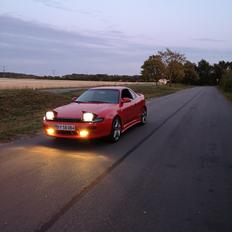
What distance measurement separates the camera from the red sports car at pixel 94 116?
29.2 ft

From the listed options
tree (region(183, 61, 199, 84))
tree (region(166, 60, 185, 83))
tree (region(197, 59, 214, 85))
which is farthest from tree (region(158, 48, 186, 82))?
tree (region(197, 59, 214, 85))

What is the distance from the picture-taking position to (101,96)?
35.4 ft

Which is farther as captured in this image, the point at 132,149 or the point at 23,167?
the point at 132,149

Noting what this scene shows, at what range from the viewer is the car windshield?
1057 cm

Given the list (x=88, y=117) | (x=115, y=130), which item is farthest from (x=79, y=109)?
(x=115, y=130)

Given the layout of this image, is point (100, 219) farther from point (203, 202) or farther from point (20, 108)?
point (20, 108)

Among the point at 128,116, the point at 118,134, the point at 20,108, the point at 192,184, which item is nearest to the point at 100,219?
the point at 192,184

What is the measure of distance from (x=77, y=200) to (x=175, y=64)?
8348 cm

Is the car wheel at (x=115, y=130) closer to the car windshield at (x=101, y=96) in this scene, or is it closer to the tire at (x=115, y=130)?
the tire at (x=115, y=130)

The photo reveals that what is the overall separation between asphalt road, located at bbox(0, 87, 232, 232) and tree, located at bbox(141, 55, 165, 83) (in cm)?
7699

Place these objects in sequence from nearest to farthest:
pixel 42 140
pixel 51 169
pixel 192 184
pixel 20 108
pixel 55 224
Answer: pixel 55 224 → pixel 192 184 → pixel 51 169 → pixel 42 140 → pixel 20 108

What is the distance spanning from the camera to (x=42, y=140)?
388 inches

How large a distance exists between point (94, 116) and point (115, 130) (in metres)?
0.91

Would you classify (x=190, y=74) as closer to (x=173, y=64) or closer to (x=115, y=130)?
(x=173, y=64)
